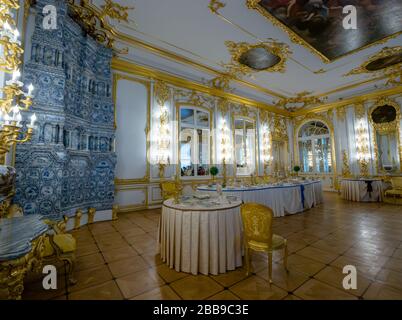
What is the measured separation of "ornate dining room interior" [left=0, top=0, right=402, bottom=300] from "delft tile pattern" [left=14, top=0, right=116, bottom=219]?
0.09 ft

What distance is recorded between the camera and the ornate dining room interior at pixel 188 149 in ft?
7.43

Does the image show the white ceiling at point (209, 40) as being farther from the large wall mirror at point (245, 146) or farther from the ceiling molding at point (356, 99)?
the large wall mirror at point (245, 146)

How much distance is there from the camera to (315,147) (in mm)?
10648

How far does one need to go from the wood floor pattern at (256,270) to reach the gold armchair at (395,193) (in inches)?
132

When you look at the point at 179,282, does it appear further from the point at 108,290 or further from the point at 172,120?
the point at 172,120

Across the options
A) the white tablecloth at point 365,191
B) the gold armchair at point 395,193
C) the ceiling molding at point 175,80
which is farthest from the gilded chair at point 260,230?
the gold armchair at point 395,193

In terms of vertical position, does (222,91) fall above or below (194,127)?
above

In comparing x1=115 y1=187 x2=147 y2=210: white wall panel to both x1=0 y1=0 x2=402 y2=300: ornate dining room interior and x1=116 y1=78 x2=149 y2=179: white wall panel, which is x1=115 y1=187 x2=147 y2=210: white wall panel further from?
x1=116 y1=78 x2=149 y2=179: white wall panel

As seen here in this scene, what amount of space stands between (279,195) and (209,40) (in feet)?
15.1

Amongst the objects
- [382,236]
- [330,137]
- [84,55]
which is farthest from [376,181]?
[84,55]

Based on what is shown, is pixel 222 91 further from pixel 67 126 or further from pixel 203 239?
pixel 203 239

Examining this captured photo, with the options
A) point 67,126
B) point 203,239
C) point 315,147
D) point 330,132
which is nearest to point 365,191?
point 330,132

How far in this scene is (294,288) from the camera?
211 centimetres

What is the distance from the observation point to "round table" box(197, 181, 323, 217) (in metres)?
4.80
